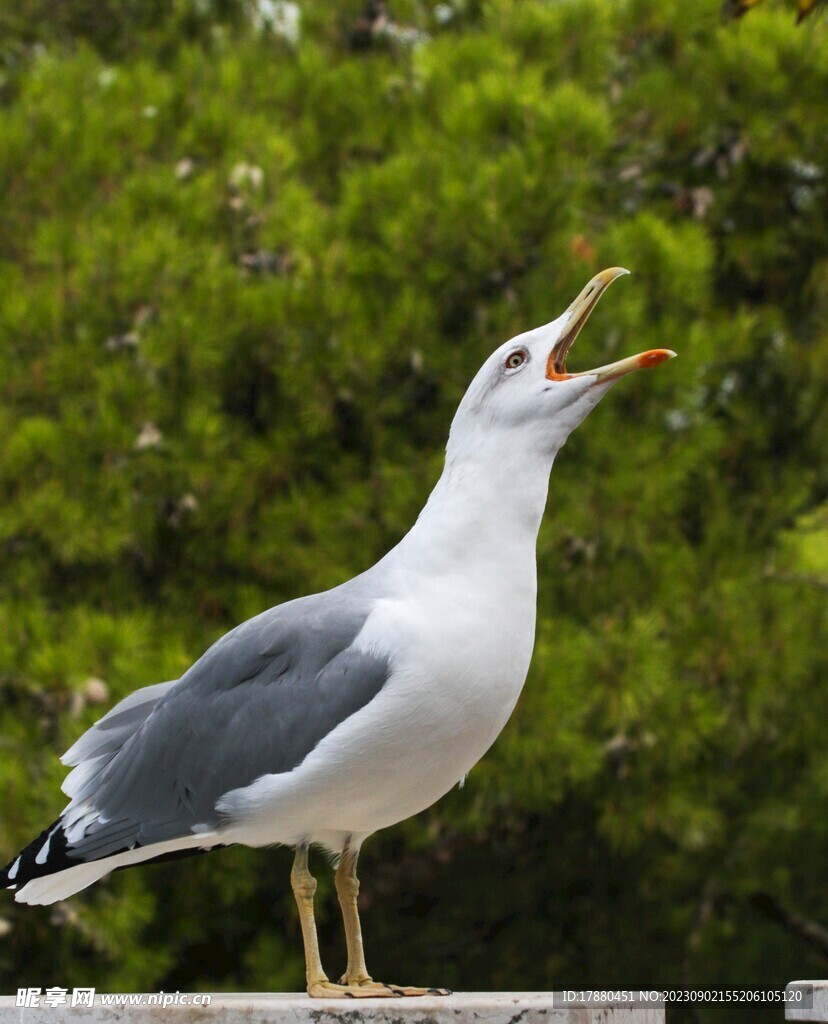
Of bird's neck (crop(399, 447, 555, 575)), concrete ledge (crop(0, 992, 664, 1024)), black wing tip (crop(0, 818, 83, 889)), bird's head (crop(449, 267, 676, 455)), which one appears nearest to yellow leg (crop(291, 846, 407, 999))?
concrete ledge (crop(0, 992, 664, 1024))

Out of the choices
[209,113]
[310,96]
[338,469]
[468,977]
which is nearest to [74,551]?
[338,469]

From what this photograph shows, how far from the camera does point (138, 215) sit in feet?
14.7

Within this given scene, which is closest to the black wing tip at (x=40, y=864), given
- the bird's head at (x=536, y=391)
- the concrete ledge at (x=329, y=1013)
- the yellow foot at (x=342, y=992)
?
the concrete ledge at (x=329, y=1013)

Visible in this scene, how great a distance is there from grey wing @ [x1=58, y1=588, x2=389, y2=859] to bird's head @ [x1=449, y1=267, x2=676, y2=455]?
0.32 meters

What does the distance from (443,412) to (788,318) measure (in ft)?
4.88

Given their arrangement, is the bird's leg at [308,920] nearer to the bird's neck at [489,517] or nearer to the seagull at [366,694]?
the seagull at [366,694]

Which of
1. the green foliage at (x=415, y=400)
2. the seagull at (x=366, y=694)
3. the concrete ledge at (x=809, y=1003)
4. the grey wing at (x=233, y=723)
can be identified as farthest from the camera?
the green foliage at (x=415, y=400)

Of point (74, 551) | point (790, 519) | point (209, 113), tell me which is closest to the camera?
point (74, 551)

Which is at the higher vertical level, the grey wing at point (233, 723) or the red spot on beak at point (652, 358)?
the red spot on beak at point (652, 358)

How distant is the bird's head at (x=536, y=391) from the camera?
6.90 feet

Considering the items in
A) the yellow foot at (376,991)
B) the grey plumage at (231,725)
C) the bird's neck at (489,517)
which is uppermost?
the bird's neck at (489,517)

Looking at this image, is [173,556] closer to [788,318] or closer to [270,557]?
[270,557]

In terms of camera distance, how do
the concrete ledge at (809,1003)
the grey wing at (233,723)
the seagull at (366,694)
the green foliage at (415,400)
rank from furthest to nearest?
1. the green foliage at (415,400)
2. the grey wing at (233,723)
3. the seagull at (366,694)
4. the concrete ledge at (809,1003)

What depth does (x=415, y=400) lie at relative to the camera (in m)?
4.31
